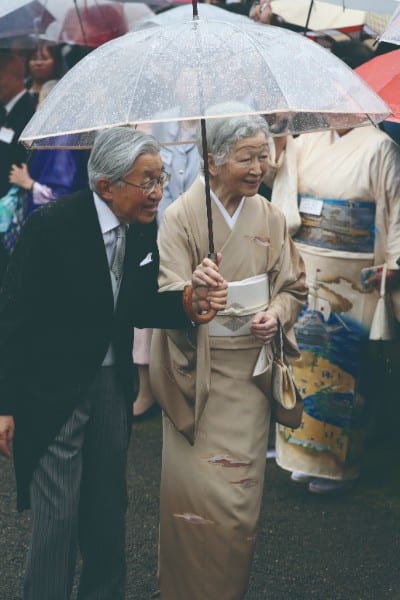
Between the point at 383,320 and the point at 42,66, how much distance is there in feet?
10.1

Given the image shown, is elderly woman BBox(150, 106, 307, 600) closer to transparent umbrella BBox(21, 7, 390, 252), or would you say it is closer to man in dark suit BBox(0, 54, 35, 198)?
transparent umbrella BBox(21, 7, 390, 252)

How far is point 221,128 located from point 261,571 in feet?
6.44

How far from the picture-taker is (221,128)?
354cm

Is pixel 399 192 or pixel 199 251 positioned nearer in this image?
pixel 199 251

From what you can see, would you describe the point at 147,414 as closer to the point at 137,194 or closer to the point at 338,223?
the point at 338,223

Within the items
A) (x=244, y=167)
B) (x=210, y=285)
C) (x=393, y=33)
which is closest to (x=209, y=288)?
(x=210, y=285)

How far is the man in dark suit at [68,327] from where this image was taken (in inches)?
123

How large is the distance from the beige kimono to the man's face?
426 millimetres

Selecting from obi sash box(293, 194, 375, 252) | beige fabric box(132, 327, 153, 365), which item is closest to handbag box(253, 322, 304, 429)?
obi sash box(293, 194, 375, 252)

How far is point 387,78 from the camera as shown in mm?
4312

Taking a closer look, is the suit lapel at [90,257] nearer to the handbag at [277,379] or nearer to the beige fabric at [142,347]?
the handbag at [277,379]

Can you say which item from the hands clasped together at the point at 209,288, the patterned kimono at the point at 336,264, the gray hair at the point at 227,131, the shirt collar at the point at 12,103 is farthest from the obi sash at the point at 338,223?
A: the shirt collar at the point at 12,103

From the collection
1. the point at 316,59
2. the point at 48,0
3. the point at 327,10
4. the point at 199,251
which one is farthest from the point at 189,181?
the point at 316,59

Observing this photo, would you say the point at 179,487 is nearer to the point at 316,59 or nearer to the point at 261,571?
the point at 261,571
